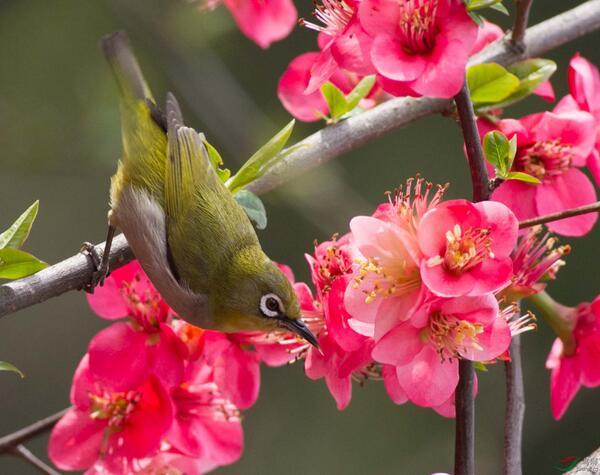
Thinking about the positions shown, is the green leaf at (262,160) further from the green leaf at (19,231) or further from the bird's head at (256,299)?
the green leaf at (19,231)

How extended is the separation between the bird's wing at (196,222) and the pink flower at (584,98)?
679 millimetres

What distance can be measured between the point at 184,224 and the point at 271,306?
0.33 meters

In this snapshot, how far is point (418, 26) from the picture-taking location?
1.46m

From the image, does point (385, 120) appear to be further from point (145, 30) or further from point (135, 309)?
point (145, 30)

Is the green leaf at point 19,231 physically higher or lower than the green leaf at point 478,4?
lower

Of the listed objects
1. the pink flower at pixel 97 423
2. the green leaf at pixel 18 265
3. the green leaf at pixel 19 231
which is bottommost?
the pink flower at pixel 97 423

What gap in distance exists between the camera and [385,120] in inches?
71.9

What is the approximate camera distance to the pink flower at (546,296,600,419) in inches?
64.8

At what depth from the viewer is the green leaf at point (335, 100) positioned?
178 cm

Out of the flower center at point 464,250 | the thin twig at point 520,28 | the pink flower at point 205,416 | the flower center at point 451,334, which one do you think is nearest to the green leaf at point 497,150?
the flower center at point 464,250

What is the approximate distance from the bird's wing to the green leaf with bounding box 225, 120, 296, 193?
27 cm

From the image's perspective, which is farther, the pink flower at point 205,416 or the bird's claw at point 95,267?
the pink flower at point 205,416

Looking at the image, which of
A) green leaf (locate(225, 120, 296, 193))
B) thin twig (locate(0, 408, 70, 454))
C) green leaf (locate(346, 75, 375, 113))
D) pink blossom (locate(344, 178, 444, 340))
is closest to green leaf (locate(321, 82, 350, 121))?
green leaf (locate(346, 75, 375, 113))

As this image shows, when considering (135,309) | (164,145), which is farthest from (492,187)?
(164,145)
